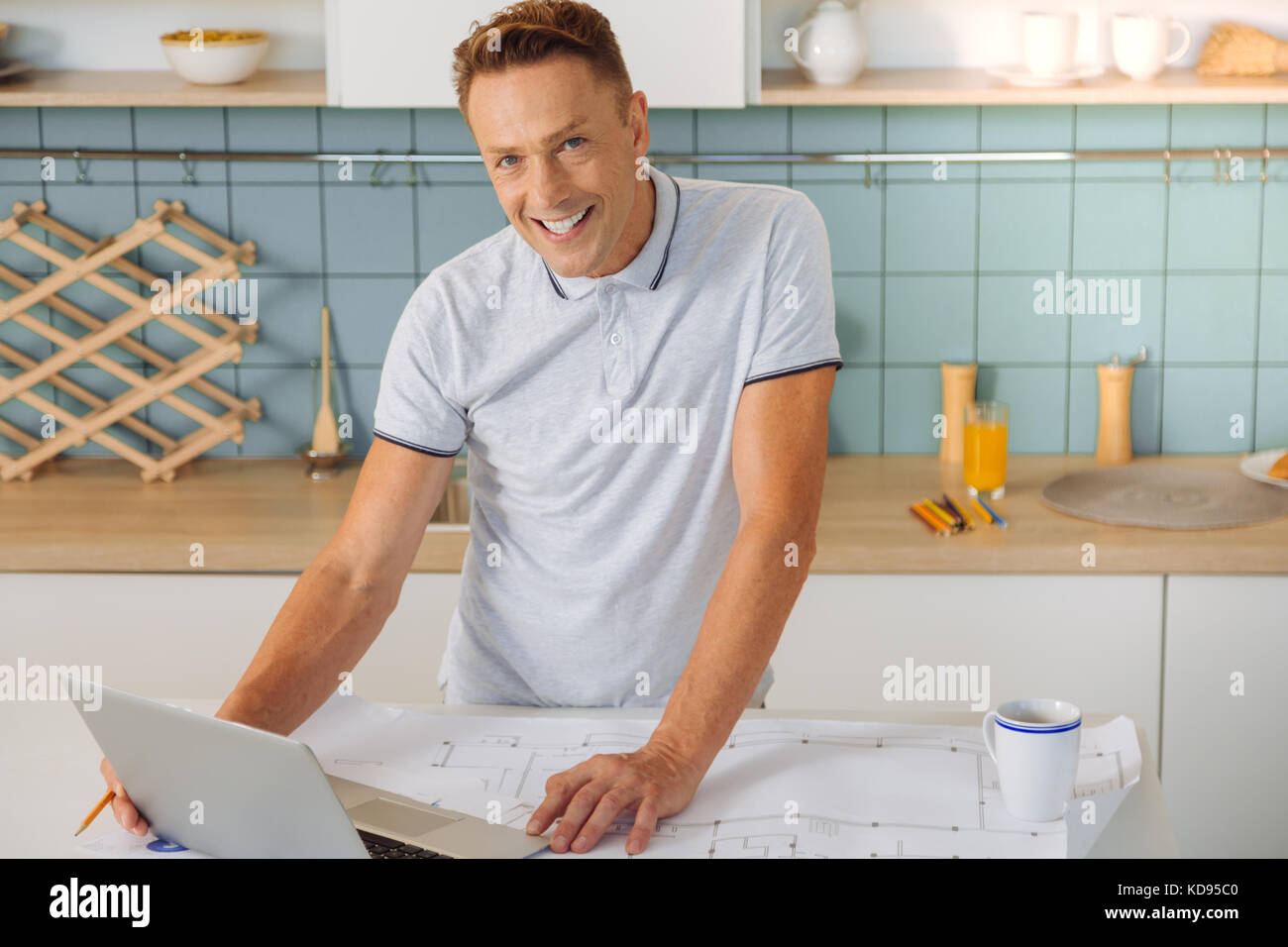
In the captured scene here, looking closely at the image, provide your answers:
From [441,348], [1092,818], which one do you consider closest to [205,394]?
[441,348]

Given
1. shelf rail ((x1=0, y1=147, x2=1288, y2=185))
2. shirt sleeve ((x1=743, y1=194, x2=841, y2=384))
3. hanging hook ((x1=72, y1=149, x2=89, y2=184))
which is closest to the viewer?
shirt sleeve ((x1=743, y1=194, x2=841, y2=384))

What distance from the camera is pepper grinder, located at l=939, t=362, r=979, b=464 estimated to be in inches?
99.8

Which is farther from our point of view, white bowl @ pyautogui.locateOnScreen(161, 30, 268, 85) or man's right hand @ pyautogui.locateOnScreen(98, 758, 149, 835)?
white bowl @ pyautogui.locateOnScreen(161, 30, 268, 85)

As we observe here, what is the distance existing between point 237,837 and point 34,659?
135 centimetres

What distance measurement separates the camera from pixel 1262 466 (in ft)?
7.94

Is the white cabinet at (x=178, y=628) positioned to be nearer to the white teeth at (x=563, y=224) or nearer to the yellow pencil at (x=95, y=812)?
the white teeth at (x=563, y=224)

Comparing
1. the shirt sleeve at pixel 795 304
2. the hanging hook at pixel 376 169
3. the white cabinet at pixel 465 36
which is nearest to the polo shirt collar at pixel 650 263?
the shirt sleeve at pixel 795 304

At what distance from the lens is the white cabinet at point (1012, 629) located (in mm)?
2109

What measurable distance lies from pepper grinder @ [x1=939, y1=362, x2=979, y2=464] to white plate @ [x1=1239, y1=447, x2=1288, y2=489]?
0.48 m

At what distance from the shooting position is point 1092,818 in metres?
1.09

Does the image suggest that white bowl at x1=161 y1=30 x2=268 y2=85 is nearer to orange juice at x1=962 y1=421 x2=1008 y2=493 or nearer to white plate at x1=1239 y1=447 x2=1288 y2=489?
orange juice at x1=962 y1=421 x2=1008 y2=493

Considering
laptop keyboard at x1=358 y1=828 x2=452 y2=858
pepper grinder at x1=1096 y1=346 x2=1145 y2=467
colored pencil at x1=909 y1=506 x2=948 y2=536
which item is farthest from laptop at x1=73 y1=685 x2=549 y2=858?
pepper grinder at x1=1096 y1=346 x2=1145 y2=467

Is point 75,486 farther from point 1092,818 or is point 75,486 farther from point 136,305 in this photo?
point 1092,818

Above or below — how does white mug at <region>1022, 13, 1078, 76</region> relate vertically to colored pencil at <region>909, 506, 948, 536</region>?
above
